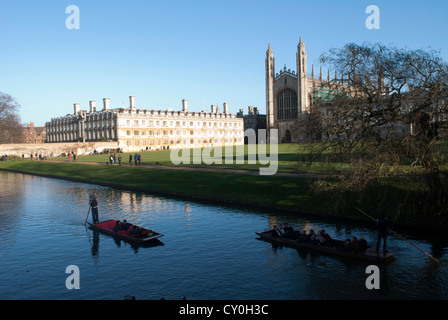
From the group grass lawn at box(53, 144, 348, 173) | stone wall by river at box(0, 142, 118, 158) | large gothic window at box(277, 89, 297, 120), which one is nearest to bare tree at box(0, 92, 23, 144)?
stone wall by river at box(0, 142, 118, 158)

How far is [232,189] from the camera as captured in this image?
98.2ft

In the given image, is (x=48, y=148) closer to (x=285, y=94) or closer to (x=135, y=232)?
(x=285, y=94)

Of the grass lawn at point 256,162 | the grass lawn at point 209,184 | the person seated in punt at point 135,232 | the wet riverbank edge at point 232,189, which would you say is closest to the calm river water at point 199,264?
the person seated in punt at point 135,232

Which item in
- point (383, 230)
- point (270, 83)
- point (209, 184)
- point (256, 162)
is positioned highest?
point (270, 83)

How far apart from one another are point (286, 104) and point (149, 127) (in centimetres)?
3739

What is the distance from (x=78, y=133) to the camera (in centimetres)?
10881

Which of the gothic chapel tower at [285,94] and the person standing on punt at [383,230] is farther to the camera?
the gothic chapel tower at [285,94]

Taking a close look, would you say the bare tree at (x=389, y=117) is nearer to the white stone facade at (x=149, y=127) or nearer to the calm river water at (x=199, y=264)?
the calm river water at (x=199, y=264)

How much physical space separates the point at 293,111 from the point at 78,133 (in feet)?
196

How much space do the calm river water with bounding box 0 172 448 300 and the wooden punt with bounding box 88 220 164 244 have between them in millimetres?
380

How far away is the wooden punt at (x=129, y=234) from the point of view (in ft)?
59.4

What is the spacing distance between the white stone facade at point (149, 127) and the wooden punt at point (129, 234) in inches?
2829

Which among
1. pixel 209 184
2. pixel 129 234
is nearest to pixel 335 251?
pixel 129 234
